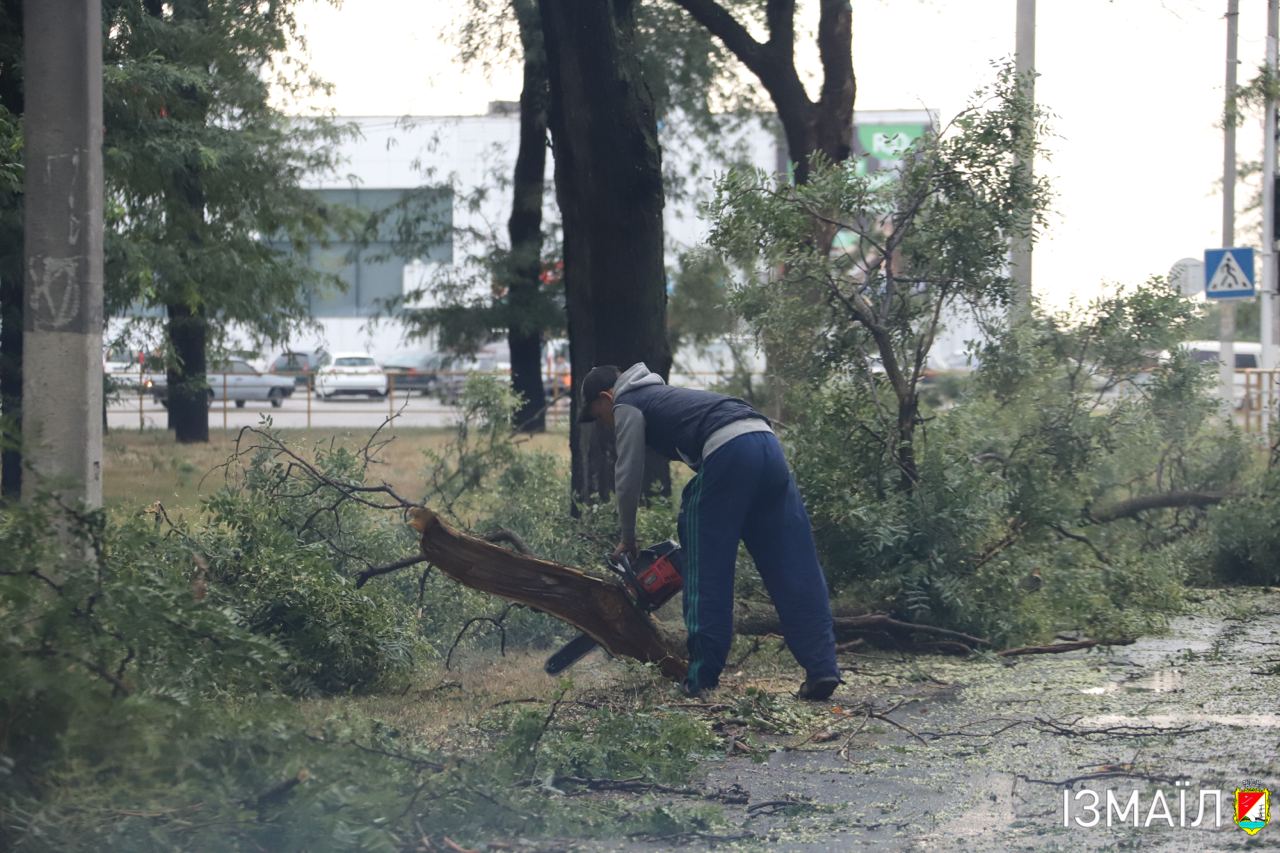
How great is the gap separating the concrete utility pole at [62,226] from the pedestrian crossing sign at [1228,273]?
45.4 feet

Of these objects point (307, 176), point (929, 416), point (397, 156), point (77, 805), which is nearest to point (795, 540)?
point (929, 416)

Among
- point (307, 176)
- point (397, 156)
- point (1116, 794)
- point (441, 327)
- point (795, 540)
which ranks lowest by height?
point (1116, 794)

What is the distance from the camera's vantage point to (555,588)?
6.68m

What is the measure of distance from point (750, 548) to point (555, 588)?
946 mm

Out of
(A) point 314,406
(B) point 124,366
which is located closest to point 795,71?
(B) point 124,366

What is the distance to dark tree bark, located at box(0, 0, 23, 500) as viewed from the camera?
10133mm

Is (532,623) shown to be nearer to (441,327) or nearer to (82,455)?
(82,455)

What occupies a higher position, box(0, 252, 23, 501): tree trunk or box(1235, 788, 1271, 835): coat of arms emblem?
box(0, 252, 23, 501): tree trunk

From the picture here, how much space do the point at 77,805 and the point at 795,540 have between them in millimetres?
3415

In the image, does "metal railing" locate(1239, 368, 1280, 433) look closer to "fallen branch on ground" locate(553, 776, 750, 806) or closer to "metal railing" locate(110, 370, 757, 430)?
"metal railing" locate(110, 370, 757, 430)

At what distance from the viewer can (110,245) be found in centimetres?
1215

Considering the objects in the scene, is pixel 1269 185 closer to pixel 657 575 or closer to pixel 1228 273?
pixel 1228 273

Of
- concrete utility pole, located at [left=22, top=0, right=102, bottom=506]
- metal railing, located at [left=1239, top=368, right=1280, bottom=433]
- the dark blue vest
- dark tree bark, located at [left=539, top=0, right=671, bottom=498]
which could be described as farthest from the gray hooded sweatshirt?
metal railing, located at [left=1239, top=368, right=1280, bottom=433]

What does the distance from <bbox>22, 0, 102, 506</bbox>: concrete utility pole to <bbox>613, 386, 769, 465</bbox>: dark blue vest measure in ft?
8.26
